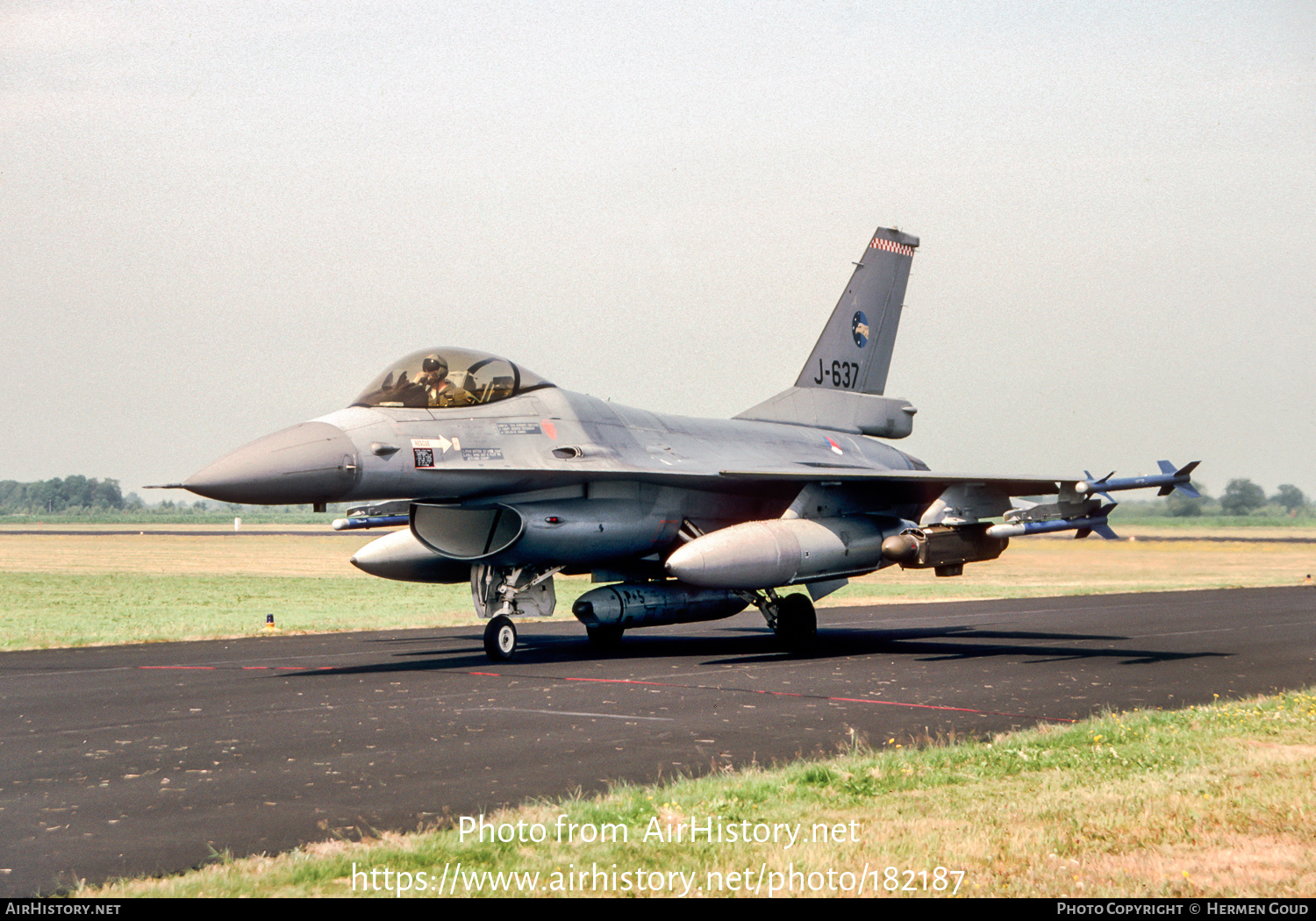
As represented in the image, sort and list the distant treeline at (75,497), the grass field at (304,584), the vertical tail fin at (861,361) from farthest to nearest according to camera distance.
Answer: the distant treeline at (75,497) → the grass field at (304,584) → the vertical tail fin at (861,361)

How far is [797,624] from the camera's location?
1703cm

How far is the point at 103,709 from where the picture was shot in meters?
10.9

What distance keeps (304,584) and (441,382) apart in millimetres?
24356

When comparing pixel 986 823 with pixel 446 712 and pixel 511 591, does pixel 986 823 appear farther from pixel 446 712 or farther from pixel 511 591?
pixel 511 591

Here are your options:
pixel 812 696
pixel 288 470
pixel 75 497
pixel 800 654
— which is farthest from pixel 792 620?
pixel 75 497

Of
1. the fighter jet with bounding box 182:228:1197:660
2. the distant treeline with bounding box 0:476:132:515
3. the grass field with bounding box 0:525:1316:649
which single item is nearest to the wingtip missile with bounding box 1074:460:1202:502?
the fighter jet with bounding box 182:228:1197:660

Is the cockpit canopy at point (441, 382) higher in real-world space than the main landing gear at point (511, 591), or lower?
higher

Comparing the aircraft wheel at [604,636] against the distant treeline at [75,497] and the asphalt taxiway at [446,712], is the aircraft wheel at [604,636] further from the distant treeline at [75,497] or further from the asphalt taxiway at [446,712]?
the distant treeline at [75,497]

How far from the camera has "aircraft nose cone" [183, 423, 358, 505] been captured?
12586mm

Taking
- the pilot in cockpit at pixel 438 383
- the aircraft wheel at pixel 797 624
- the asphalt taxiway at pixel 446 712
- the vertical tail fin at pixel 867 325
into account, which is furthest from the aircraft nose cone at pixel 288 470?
the vertical tail fin at pixel 867 325

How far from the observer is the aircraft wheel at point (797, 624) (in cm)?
1702

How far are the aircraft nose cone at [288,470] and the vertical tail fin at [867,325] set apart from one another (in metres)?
10.6

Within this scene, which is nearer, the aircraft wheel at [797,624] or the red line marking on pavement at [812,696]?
the red line marking on pavement at [812,696]

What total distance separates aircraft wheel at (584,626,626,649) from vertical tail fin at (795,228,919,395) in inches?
266
